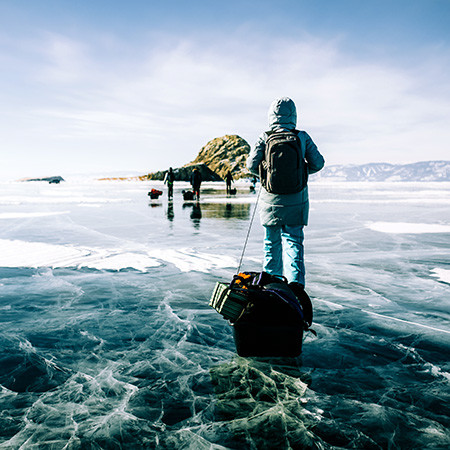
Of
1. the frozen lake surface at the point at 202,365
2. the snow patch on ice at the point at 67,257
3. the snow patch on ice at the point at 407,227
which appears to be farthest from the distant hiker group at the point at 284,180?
the snow patch on ice at the point at 407,227

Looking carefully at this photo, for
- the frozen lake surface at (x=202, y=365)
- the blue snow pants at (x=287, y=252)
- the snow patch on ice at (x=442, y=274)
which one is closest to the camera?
the frozen lake surface at (x=202, y=365)

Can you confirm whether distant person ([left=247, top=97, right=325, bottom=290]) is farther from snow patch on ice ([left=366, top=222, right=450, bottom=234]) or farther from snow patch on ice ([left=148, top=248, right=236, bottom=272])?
snow patch on ice ([left=366, top=222, right=450, bottom=234])

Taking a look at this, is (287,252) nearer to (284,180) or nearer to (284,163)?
(284,180)

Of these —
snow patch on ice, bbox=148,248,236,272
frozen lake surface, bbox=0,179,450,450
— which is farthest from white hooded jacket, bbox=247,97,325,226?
snow patch on ice, bbox=148,248,236,272

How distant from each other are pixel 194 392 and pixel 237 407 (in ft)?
1.14

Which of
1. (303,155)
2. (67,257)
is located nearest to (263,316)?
(303,155)

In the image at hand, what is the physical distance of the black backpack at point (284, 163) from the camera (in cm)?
323

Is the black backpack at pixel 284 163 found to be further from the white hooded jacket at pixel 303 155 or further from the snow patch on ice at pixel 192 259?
the snow patch on ice at pixel 192 259

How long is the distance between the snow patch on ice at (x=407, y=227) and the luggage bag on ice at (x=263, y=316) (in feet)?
28.4

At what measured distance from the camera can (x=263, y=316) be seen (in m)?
2.74

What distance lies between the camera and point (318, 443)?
211 centimetres

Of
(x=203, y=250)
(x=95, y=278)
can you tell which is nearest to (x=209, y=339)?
(x=95, y=278)

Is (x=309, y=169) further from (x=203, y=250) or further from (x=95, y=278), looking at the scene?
(x=203, y=250)

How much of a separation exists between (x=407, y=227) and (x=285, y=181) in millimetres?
9550
